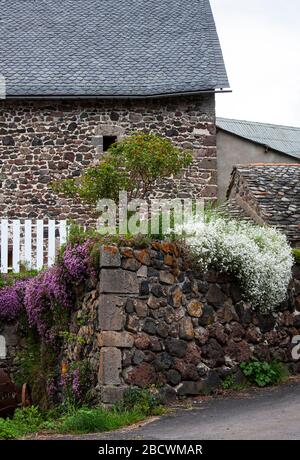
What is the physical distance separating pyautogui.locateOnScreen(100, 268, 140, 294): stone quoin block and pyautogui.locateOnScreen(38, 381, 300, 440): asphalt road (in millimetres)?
1566

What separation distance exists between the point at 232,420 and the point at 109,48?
48.9 feet

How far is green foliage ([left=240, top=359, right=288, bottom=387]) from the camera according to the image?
40.7 ft

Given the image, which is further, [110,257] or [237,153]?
[237,153]

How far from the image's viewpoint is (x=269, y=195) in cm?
1634

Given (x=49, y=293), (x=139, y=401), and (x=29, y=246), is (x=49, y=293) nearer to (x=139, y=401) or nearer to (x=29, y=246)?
(x=139, y=401)

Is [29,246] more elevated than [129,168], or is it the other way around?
[129,168]

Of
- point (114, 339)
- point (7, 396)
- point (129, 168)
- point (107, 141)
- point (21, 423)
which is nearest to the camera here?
point (114, 339)

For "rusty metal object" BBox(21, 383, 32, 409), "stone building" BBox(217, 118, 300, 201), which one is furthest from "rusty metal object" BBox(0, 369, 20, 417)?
"stone building" BBox(217, 118, 300, 201)

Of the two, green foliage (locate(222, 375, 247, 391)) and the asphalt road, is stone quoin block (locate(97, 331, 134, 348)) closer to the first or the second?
the asphalt road

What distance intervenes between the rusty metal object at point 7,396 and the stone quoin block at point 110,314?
2268mm

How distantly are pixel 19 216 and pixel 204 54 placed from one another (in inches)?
232

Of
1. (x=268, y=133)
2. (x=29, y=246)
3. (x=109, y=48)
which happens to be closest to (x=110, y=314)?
(x=29, y=246)

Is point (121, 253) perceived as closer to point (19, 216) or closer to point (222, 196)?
point (19, 216)
